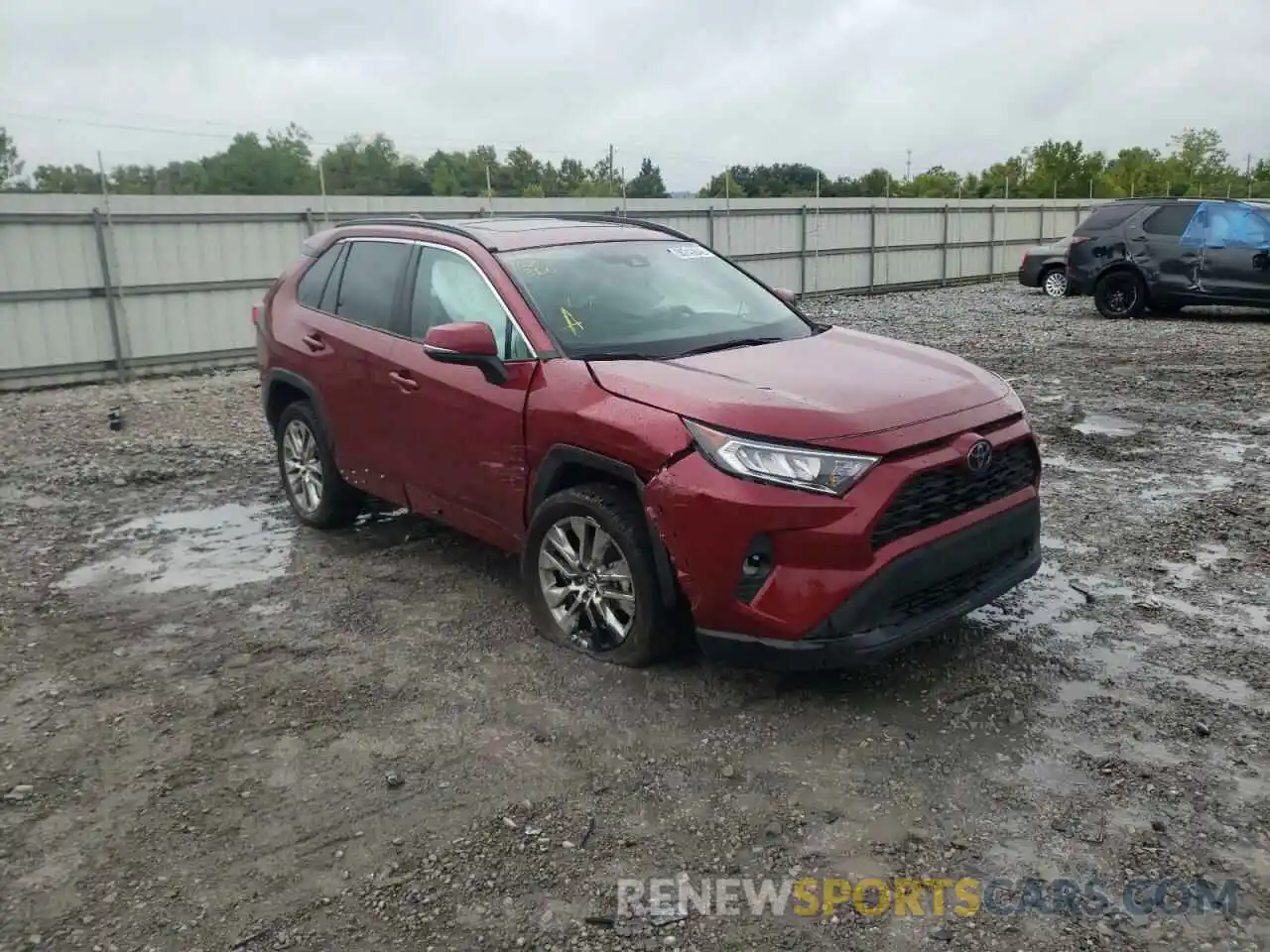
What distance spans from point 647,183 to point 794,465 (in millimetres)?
25093

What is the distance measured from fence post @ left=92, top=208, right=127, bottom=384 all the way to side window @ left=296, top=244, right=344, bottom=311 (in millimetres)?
8067

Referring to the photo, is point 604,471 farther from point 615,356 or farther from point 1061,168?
point 1061,168

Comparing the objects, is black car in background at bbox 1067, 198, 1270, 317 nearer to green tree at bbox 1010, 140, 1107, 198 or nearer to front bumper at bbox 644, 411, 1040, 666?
front bumper at bbox 644, 411, 1040, 666

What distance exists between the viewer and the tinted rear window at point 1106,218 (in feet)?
52.0

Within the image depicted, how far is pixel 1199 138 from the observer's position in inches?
2534

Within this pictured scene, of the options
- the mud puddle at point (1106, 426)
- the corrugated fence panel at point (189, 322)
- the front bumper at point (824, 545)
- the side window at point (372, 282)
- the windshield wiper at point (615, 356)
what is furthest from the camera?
the corrugated fence panel at point (189, 322)

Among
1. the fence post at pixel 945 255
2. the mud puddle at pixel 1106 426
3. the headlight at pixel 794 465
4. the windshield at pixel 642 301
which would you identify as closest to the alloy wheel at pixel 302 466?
the windshield at pixel 642 301

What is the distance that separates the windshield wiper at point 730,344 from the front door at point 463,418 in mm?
665

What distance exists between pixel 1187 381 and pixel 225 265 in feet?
37.6

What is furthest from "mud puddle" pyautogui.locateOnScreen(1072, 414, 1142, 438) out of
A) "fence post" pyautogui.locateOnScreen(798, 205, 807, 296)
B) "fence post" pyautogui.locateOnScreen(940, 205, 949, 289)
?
"fence post" pyautogui.locateOnScreen(940, 205, 949, 289)

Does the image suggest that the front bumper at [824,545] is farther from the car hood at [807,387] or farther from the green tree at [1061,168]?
the green tree at [1061,168]

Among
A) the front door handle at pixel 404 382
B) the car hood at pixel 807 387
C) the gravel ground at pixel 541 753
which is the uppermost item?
the car hood at pixel 807 387

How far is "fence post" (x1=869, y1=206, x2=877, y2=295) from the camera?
23.5 meters

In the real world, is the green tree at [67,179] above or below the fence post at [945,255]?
above
